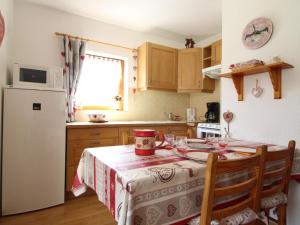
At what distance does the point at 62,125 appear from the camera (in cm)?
215

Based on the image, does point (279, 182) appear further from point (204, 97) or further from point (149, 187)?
point (204, 97)

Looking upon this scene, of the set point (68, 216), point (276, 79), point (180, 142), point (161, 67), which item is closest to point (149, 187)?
point (180, 142)

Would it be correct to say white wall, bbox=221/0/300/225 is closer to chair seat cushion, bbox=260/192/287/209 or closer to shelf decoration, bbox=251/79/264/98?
shelf decoration, bbox=251/79/264/98

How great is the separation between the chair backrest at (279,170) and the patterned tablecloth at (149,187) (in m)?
0.22

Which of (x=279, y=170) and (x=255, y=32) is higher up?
(x=255, y=32)

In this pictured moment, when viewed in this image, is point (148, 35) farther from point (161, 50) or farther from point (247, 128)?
point (247, 128)

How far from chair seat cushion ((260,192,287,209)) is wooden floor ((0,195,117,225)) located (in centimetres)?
Result: 135

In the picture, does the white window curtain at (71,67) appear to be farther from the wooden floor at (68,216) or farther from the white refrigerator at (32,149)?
the wooden floor at (68,216)

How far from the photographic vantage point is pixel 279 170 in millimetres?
1140

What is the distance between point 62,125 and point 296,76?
7.44 ft

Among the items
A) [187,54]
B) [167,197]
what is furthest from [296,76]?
[187,54]

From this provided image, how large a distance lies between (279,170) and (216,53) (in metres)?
2.36

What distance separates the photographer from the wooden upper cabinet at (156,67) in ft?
10.3

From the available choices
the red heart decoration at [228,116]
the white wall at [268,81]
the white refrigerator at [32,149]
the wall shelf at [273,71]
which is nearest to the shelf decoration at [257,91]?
the white wall at [268,81]
